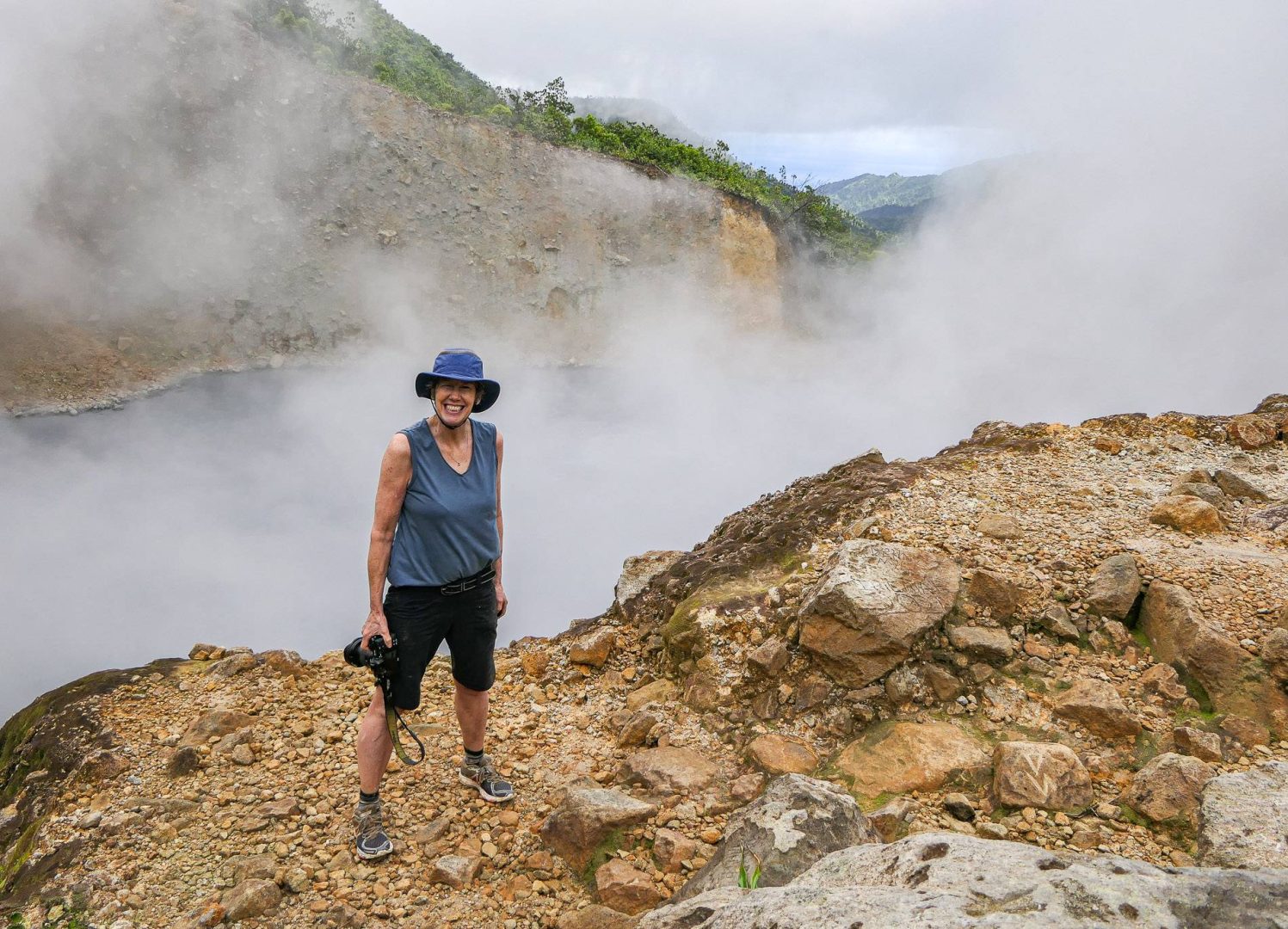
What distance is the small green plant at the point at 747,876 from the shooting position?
1.94 metres

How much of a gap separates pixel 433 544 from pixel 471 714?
82 cm

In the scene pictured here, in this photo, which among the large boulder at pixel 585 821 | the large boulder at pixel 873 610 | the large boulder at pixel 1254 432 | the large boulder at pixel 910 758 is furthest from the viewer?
the large boulder at pixel 1254 432

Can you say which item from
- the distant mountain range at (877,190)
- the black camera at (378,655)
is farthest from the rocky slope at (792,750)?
the distant mountain range at (877,190)

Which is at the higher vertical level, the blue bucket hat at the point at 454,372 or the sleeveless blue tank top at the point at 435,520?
the blue bucket hat at the point at 454,372

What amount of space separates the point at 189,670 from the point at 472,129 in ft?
51.9

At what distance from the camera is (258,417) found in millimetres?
11938

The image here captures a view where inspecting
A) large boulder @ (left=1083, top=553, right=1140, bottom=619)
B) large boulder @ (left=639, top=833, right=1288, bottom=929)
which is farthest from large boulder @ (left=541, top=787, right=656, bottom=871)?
large boulder @ (left=1083, top=553, right=1140, bottom=619)

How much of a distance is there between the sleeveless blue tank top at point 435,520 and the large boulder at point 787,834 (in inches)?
47.4

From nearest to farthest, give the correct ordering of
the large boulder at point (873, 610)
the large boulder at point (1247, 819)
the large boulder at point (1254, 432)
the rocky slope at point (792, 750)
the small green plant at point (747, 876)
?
the large boulder at point (1247, 819) → the small green plant at point (747, 876) → the rocky slope at point (792, 750) → the large boulder at point (873, 610) → the large boulder at point (1254, 432)

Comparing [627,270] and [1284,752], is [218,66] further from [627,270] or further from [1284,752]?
[1284,752]

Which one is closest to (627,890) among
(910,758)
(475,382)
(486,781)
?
(486,781)

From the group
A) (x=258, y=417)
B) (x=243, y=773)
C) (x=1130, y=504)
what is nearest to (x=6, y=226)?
(x=258, y=417)

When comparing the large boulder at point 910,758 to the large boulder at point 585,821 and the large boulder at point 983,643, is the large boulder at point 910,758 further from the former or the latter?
the large boulder at point 585,821

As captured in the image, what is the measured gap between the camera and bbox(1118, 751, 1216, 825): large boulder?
7.38 ft
